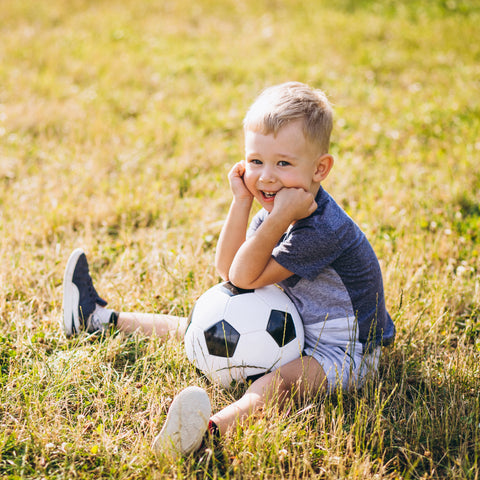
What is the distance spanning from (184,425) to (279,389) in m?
0.62

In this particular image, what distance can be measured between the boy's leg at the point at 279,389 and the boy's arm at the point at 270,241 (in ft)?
1.65

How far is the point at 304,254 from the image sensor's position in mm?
2754

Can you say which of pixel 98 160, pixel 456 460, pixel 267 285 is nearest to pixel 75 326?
pixel 267 285

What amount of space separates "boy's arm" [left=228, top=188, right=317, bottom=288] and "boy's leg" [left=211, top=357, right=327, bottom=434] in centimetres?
50

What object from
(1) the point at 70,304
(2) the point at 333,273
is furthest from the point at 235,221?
(1) the point at 70,304

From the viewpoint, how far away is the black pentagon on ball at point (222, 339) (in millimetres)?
2801

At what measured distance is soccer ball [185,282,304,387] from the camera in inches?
111

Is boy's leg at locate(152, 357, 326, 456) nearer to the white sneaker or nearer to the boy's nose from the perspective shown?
the white sneaker

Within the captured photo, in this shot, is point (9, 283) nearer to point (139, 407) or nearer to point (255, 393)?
point (139, 407)

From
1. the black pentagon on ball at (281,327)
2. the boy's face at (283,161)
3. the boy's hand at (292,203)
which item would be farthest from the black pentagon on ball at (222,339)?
the boy's face at (283,161)

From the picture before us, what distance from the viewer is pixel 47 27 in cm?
1009

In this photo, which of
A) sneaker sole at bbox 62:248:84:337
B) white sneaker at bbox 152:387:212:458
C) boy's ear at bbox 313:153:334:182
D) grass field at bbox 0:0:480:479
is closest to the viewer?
white sneaker at bbox 152:387:212:458

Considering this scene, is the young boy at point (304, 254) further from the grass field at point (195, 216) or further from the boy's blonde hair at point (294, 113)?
the grass field at point (195, 216)

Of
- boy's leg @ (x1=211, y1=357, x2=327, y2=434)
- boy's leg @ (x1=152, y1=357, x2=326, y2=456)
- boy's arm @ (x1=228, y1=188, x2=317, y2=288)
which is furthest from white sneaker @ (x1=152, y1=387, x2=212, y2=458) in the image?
boy's arm @ (x1=228, y1=188, x2=317, y2=288)
